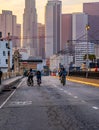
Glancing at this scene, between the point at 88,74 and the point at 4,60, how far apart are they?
4145 inches

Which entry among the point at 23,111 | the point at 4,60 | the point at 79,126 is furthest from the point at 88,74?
the point at 4,60

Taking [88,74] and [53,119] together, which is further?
[88,74]

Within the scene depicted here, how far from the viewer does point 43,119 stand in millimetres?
16547

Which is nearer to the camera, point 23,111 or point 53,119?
point 53,119

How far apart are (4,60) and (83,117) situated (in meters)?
157

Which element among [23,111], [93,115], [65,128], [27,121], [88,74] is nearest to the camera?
[65,128]

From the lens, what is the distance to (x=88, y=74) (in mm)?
69938

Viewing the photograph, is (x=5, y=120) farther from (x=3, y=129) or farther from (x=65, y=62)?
(x=65, y=62)

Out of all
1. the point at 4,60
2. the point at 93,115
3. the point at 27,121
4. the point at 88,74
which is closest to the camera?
the point at 27,121

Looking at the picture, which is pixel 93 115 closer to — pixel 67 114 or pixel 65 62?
pixel 67 114

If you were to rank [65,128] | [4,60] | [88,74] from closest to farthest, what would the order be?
1. [65,128]
2. [88,74]
3. [4,60]

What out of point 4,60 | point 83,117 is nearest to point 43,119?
point 83,117

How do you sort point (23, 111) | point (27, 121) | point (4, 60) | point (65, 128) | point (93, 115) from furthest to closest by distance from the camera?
point (4, 60) → point (23, 111) → point (93, 115) → point (27, 121) → point (65, 128)

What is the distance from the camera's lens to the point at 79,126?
14219mm
